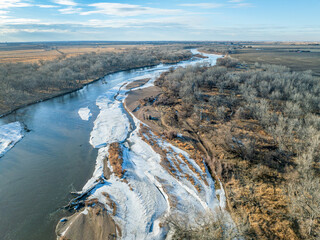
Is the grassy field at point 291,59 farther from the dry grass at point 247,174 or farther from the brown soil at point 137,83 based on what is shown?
the brown soil at point 137,83

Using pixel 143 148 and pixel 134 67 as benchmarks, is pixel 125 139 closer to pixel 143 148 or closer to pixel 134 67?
pixel 143 148

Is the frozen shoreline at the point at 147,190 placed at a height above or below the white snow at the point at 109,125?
below

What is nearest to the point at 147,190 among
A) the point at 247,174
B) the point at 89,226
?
the point at 89,226

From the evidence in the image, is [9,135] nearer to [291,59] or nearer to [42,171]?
[42,171]

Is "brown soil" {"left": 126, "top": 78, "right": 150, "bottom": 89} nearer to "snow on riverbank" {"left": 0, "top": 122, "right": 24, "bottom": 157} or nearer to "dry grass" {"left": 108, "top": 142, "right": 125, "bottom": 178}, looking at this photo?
"snow on riverbank" {"left": 0, "top": 122, "right": 24, "bottom": 157}

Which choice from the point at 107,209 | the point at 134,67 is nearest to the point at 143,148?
the point at 107,209

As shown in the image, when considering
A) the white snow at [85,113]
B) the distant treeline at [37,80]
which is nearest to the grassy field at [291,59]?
the white snow at [85,113]
